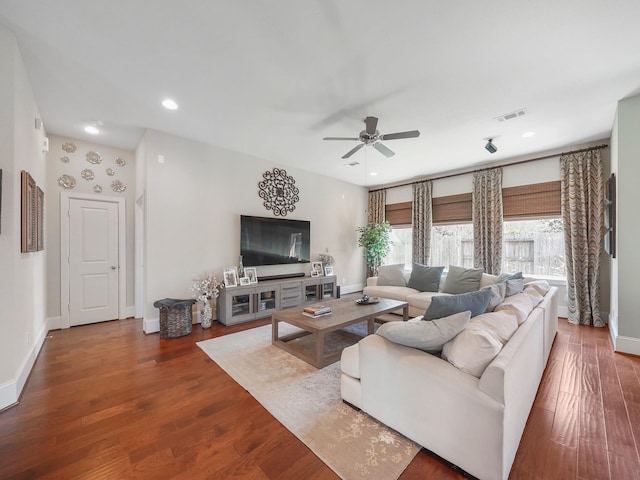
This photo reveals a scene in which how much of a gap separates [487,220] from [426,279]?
1.72 meters

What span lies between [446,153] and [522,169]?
152cm

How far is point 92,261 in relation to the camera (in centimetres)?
407

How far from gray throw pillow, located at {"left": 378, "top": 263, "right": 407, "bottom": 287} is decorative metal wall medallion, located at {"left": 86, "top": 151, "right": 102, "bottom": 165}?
5.14m

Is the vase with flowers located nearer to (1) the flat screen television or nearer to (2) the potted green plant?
(1) the flat screen television

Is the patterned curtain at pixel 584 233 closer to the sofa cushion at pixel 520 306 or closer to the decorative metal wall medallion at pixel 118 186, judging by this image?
the sofa cushion at pixel 520 306

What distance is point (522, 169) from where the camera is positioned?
476cm

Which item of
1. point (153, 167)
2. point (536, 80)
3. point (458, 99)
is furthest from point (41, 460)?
point (536, 80)

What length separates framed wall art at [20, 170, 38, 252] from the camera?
2293mm

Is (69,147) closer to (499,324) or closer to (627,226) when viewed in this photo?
(499,324)

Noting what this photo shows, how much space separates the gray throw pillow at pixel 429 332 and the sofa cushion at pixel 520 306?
72 centimetres

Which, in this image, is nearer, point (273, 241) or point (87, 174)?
point (87, 174)

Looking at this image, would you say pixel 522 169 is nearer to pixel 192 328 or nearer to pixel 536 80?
pixel 536 80

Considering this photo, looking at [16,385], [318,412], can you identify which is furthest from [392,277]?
[16,385]

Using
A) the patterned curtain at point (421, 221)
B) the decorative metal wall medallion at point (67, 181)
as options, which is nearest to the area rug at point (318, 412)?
the decorative metal wall medallion at point (67, 181)
